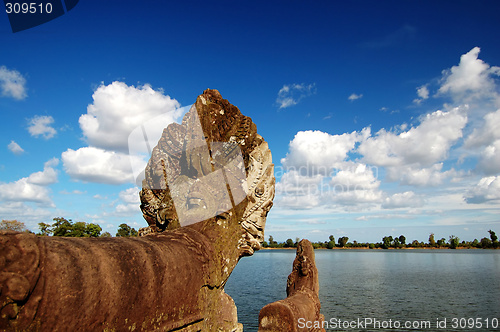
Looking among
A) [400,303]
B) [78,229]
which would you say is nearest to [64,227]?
[78,229]

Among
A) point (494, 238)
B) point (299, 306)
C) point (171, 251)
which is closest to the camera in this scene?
point (171, 251)

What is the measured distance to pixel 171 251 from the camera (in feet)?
10.7

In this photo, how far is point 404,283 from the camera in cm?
3494

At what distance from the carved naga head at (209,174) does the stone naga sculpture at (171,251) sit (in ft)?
0.05

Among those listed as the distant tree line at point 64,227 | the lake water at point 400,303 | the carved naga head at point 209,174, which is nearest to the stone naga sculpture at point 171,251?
the carved naga head at point 209,174

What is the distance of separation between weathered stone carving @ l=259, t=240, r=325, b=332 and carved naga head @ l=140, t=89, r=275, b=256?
1.01 meters

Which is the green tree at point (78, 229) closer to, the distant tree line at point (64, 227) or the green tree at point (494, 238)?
the distant tree line at point (64, 227)

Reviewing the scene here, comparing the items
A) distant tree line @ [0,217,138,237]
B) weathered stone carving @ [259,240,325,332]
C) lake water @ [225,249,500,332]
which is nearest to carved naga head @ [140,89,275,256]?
weathered stone carving @ [259,240,325,332]

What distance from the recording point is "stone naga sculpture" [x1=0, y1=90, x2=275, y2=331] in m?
2.06

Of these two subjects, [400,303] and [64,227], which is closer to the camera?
[400,303]

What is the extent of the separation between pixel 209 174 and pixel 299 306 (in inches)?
116

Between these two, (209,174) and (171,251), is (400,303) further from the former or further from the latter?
(171,251)

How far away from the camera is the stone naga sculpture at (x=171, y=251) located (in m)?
2.06

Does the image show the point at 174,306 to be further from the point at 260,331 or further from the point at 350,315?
the point at 350,315
